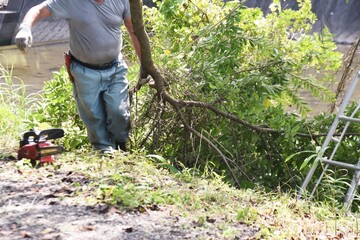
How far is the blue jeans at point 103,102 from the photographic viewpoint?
18.5ft

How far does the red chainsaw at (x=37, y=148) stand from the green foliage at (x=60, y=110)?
1155mm

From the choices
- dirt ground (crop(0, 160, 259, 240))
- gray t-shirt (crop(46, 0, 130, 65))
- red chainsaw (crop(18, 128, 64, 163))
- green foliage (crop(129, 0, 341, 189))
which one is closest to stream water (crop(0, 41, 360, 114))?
green foliage (crop(129, 0, 341, 189))

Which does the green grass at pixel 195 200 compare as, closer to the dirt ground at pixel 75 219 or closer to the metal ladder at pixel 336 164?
the dirt ground at pixel 75 219

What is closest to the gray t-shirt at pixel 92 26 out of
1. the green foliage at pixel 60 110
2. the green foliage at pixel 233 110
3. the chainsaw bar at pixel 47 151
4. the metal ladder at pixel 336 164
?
the green foliage at pixel 233 110

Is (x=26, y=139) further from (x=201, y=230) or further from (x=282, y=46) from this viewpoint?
(x=282, y=46)

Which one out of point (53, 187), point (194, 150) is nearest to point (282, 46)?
point (194, 150)

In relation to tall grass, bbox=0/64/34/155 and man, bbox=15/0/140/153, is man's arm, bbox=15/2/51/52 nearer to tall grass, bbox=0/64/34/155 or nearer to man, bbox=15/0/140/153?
man, bbox=15/0/140/153

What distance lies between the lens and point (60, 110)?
6.64 m

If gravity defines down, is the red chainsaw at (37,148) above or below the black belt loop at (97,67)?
below

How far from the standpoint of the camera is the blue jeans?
5652 millimetres

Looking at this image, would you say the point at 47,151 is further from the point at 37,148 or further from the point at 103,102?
the point at 103,102

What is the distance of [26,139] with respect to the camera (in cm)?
498

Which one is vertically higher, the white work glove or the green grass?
the white work glove

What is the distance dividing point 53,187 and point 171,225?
0.95 meters
